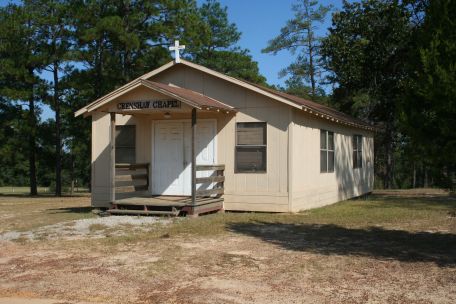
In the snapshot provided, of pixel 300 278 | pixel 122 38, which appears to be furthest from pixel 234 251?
pixel 122 38

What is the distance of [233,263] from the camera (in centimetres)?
763

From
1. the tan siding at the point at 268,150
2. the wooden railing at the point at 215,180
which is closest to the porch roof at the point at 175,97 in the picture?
the tan siding at the point at 268,150

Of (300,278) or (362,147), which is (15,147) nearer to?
(362,147)

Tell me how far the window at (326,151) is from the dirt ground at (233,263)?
4.66 metres

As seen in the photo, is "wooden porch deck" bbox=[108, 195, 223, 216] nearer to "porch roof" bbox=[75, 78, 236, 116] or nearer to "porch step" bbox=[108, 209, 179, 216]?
"porch step" bbox=[108, 209, 179, 216]

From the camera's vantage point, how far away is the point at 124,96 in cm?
1358

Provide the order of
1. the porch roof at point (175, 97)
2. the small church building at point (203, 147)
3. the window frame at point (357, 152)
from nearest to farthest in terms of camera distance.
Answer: the porch roof at point (175, 97), the small church building at point (203, 147), the window frame at point (357, 152)

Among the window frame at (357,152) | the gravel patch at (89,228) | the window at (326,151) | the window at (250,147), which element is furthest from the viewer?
the window frame at (357,152)

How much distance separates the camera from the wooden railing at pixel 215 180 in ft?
43.8

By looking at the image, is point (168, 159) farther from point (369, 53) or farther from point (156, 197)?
point (369, 53)

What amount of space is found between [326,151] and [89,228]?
8436mm

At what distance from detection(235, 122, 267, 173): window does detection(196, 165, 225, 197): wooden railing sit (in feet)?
1.56

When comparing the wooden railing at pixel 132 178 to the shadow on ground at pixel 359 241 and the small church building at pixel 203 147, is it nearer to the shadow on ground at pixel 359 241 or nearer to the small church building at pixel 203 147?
the small church building at pixel 203 147

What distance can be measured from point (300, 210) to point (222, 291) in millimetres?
8534
